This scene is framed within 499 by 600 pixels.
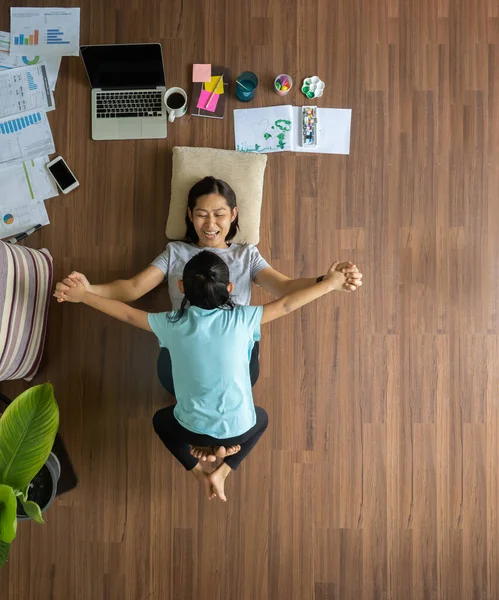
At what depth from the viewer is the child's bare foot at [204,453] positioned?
5.61ft

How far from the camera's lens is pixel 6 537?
1.17m

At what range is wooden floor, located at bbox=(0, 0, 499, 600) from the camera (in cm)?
200

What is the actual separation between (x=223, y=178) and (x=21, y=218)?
91 cm

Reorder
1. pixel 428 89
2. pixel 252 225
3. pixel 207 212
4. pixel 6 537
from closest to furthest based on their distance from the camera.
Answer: pixel 6 537 < pixel 207 212 < pixel 252 225 < pixel 428 89

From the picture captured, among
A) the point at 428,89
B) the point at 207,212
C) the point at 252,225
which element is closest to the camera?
the point at 207,212

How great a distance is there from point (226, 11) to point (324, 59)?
49cm

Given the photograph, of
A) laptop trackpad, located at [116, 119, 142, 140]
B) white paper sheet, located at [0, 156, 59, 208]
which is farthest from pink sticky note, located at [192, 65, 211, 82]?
white paper sheet, located at [0, 156, 59, 208]

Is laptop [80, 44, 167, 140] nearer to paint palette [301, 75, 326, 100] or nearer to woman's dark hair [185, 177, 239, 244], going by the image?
woman's dark hair [185, 177, 239, 244]

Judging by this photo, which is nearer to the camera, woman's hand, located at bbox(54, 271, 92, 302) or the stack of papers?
woman's hand, located at bbox(54, 271, 92, 302)

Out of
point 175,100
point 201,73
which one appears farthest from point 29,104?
point 201,73

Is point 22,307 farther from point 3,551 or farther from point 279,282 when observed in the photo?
point 279,282

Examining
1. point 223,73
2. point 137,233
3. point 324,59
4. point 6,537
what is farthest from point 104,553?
point 324,59

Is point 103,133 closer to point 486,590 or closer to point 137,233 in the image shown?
point 137,233

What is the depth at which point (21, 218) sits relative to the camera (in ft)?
6.74
